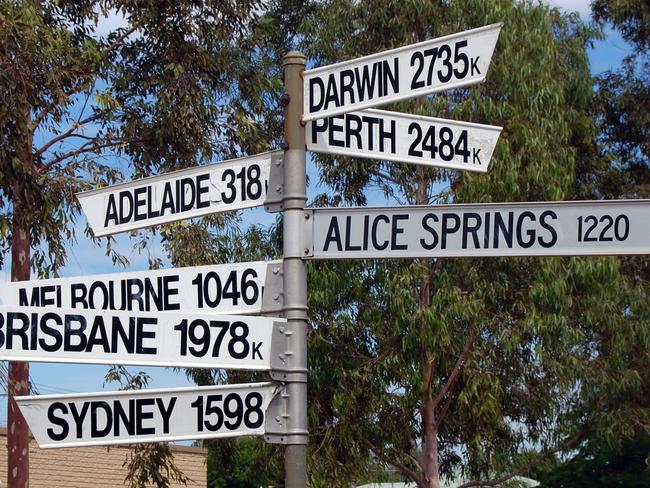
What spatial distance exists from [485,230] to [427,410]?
17512 mm

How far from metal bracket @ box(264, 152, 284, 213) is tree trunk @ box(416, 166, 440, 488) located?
1599 cm

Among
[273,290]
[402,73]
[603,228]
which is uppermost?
[402,73]

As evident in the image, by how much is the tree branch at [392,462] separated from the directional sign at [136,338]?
17.1 metres

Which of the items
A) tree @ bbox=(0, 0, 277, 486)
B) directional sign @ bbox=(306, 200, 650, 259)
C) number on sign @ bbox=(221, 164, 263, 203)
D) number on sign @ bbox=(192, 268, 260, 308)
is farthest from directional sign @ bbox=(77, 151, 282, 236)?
tree @ bbox=(0, 0, 277, 486)

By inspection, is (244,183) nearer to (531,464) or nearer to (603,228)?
(603,228)

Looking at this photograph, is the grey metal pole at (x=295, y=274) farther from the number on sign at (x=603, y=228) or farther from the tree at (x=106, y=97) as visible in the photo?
the tree at (x=106, y=97)

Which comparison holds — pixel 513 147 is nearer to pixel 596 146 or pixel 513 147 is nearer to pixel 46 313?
pixel 596 146

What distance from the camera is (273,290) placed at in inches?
216

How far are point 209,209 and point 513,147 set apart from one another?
670 inches

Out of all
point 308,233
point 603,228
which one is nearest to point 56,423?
point 308,233

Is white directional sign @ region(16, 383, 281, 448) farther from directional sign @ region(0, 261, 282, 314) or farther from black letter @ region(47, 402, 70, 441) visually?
directional sign @ region(0, 261, 282, 314)

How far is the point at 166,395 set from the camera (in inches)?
212

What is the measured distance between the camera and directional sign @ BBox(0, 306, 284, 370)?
203 inches

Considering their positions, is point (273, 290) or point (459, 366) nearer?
point (273, 290)
